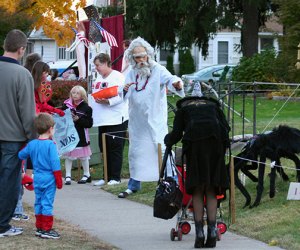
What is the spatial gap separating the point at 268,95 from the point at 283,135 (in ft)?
56.7

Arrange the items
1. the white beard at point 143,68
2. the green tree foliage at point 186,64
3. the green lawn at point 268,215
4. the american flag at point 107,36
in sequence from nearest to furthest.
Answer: the green lawn at point 268,215
the white beard at point 143,68
the american flag at point 107,36
the green tree foliage at point 186,64

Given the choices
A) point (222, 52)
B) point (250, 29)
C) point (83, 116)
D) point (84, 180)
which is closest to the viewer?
point (83, 116)

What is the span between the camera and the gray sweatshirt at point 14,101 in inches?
353

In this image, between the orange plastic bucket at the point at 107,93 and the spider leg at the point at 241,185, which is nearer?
the spider leg at the point at 241,185

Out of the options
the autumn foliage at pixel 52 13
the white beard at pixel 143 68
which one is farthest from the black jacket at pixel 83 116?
the autumn foliage at pixel 52 13

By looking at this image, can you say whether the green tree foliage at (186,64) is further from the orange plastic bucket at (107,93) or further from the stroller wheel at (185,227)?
the stroller wheel at (185,227)

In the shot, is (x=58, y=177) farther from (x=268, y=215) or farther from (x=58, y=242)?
(x=268, y=215)

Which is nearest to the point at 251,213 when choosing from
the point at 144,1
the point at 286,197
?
the point at 286,197

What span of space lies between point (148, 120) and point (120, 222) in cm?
164

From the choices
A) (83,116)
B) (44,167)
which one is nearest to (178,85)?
(44,167)

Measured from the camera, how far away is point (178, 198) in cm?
912

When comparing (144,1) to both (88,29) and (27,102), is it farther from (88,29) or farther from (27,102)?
(27,102)

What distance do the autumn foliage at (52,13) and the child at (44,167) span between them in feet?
55.5

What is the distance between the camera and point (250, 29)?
1566 inches
